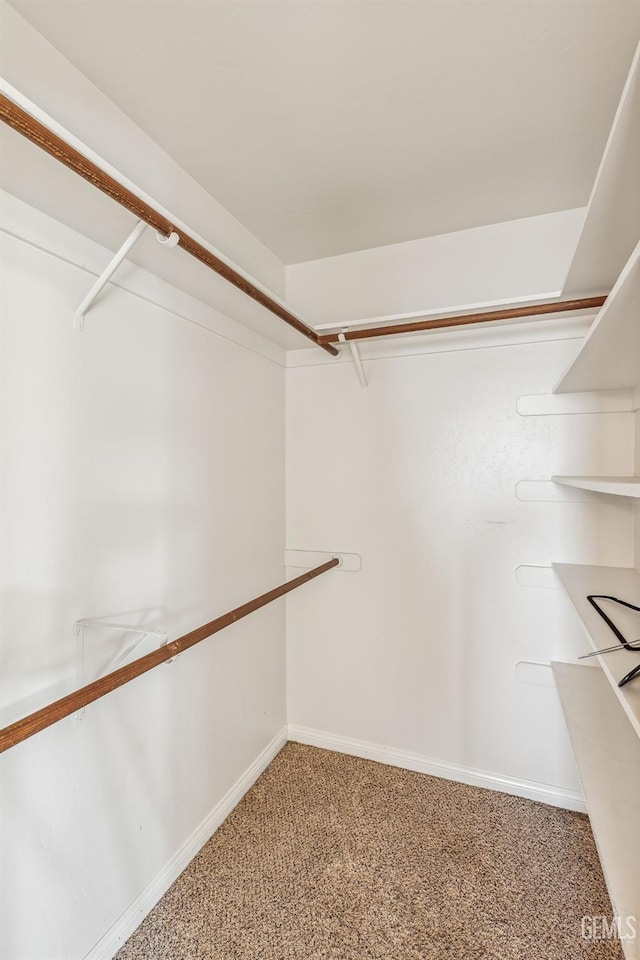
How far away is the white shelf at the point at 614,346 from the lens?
0.90m

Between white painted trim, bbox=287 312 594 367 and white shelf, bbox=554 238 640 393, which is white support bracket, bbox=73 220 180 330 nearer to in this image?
white shelf, bbox=554 238 640 393

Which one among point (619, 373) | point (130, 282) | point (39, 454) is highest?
point (130, 282)

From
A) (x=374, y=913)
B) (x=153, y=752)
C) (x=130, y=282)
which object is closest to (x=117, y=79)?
(x=130, y=282)

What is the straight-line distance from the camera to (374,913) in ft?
4.85

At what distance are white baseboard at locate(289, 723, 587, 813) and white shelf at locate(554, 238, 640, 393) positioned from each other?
166 centimetres

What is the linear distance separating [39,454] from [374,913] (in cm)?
173

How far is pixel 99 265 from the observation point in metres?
1.31

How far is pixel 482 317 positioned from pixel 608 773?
4.92ft

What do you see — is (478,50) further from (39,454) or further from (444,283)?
(39,454)

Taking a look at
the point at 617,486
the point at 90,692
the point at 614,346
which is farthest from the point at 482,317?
the point at 90,692

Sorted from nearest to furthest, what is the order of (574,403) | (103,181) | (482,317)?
(103,181), (482,317), (574,403)

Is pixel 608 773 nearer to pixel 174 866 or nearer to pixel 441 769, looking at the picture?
pixel 441 769

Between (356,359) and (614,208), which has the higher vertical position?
(614,208)

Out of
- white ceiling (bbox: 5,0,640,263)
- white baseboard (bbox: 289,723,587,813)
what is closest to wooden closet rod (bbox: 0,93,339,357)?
white ceiling (bbox: 5,0,640,263)
